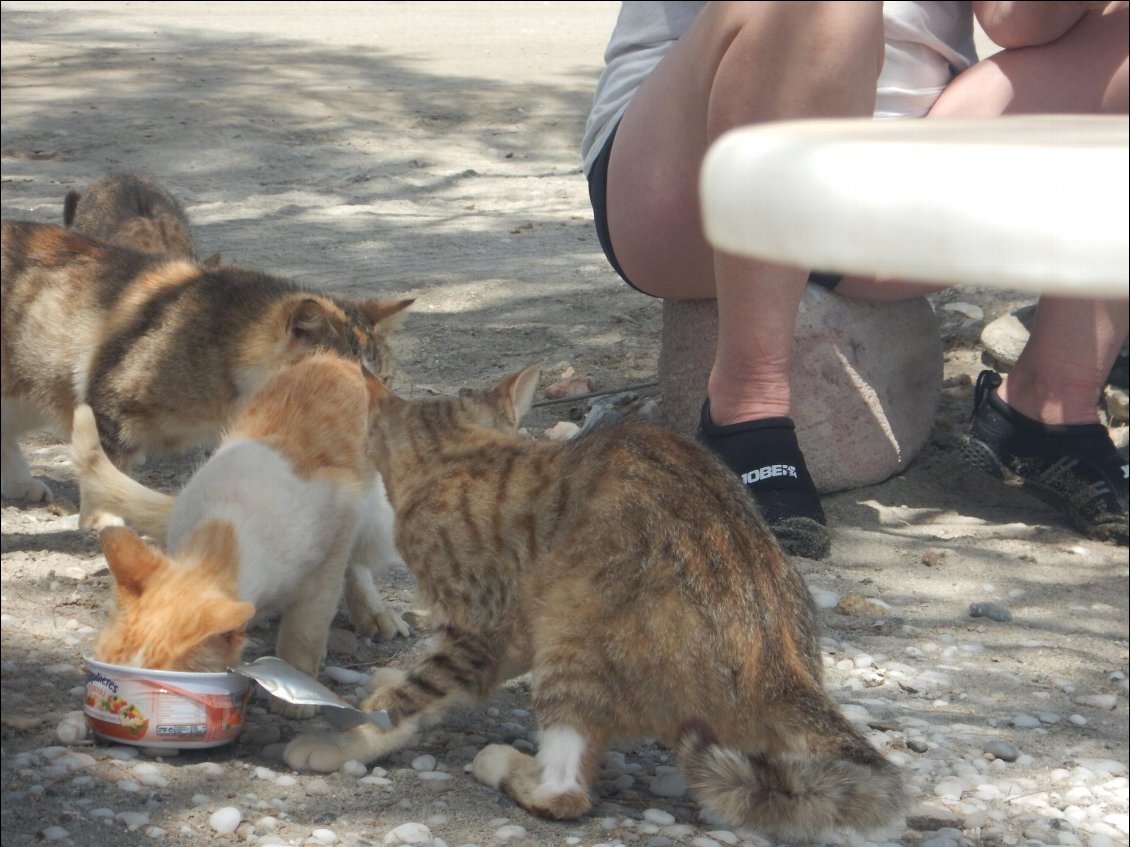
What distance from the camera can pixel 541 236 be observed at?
277 inches

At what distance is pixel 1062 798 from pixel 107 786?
1813 mm

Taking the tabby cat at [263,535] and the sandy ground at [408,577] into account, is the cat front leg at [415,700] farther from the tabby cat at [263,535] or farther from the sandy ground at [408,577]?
the tabby cat at [263,535]

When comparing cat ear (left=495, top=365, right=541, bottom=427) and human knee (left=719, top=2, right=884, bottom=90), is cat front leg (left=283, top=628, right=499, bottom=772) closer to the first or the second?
cat ear (left=495, top=365, right=541, bottom=427)

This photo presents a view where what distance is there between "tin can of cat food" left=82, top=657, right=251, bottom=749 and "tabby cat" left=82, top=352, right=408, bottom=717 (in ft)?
0.20

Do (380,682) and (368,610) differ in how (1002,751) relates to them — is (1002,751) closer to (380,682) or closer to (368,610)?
(380,682)

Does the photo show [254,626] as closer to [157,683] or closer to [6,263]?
[157,683]

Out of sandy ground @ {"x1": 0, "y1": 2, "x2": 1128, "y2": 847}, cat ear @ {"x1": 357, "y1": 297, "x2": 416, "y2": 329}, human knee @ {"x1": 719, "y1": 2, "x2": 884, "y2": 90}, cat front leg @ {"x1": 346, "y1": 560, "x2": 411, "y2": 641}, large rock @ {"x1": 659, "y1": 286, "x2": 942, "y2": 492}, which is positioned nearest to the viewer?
sandy ground @ {"x1": 0, "y1": 2, "x2": 1128, "y2": 847}

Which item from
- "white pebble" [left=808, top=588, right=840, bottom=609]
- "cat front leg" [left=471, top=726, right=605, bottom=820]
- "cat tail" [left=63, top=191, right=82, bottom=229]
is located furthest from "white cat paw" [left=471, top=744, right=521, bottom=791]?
"cat tail" [left=63, top=191, right=82, bottom=229]

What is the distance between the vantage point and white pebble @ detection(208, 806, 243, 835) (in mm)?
2287

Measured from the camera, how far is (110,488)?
3.34 metres

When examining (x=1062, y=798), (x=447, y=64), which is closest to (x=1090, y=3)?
(x=1062, y=798)

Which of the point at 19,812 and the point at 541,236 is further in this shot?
the point at 541,236

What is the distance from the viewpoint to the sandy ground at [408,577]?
2461 mm

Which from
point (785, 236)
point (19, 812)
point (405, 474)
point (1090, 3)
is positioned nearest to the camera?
point (785, 236)
